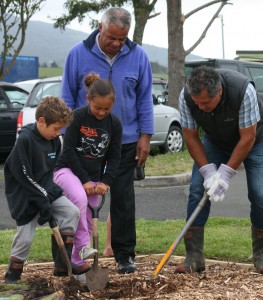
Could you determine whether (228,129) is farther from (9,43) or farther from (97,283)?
(9,43)

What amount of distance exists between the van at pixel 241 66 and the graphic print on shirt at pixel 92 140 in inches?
475

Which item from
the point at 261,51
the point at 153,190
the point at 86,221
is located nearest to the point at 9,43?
the point at 153,190

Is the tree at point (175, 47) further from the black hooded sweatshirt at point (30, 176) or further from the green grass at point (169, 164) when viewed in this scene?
the black hooded sweatshirt at point (30, 176)

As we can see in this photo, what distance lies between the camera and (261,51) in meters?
36.8

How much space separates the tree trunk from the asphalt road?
5636 millimetres

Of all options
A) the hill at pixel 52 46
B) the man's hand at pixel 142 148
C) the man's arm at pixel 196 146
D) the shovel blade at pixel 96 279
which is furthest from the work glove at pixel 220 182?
the hill at pixel 52 46

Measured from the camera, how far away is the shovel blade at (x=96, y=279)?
5.68m

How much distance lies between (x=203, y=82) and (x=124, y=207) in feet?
4.53

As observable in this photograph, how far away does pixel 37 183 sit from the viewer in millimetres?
5512

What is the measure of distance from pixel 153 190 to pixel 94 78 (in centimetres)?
700

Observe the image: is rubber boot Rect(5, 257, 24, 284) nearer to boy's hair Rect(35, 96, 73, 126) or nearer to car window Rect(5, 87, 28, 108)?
boy's hair Rect(35, 96, 73, 126)

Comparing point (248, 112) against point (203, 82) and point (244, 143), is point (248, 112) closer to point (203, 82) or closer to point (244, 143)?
point (244, 143)

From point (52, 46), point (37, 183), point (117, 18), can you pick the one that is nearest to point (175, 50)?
point (117, 18)

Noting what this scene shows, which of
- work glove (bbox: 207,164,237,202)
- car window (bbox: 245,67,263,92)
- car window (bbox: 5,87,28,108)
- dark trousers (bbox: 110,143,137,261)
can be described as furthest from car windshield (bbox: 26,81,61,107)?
work glove (bbox: 207,164,237,202)
